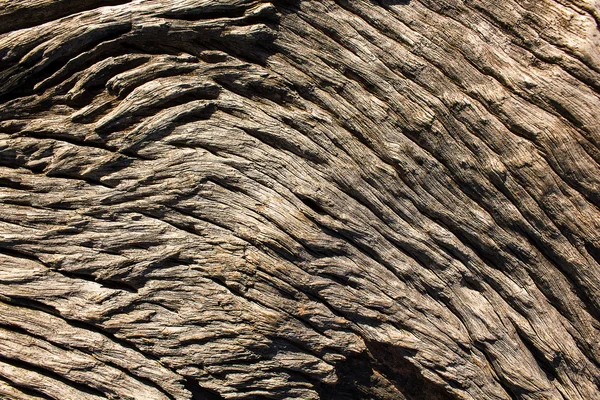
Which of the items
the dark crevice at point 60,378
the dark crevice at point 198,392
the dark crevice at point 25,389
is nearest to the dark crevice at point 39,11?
the dark crevice at point 60,378

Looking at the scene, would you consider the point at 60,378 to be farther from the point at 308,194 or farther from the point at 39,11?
the point at 39,11

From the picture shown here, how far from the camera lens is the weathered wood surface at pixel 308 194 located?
5957mm

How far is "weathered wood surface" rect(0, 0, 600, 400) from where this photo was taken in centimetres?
596

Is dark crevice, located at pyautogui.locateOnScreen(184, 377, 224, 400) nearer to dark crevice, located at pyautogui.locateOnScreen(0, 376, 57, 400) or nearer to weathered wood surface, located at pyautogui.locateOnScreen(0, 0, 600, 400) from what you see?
weathered wood surface, located at pyautogui.locateOnScreen(0, 0, 600, 400)

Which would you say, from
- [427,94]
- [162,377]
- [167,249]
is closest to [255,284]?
[167,249]

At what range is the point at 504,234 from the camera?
21.0 ft

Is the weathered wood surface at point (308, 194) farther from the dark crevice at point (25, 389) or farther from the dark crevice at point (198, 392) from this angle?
the dark crevice at point (25, 389)

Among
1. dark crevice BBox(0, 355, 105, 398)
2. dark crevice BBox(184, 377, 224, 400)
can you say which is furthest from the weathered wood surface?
dark crevice BBox(0, 355, 105, 398)

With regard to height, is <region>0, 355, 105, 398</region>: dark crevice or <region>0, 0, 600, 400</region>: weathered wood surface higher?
<region>0, 0, 600, 400</region>: weathered wood surface

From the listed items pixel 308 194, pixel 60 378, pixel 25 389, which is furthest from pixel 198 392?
pixel 308 194

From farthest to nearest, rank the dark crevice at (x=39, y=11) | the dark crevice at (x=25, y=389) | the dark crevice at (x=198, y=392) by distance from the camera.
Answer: the dark crevice at (x=39, y=11) → the dark crevice at (x=198, y=392) → the dark crevice at (x=25, y=389)

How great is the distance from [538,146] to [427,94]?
1.58 m

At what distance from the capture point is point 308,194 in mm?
6191

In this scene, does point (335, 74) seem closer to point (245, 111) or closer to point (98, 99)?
point (245, 111)
